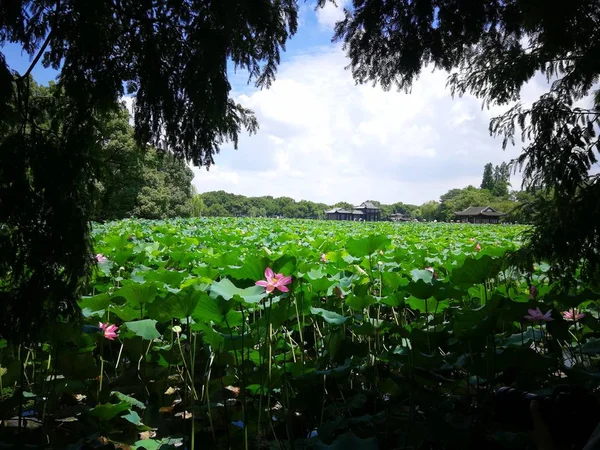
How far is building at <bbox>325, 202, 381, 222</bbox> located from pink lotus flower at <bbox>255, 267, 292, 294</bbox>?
71768 mm

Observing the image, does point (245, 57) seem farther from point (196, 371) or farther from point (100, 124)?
point (196, 371)

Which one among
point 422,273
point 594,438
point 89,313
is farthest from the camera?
point 422,273

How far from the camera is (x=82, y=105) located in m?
1.59

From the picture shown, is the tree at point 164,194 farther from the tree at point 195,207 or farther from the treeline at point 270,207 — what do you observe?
the treeline at point 270,207

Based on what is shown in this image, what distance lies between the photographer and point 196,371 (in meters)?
2.17

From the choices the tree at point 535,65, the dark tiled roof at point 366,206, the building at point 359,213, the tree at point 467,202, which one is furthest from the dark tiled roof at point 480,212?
the tree at point 535,65

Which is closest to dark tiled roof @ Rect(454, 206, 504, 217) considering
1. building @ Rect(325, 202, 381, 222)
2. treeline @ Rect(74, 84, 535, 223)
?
treeline @ Rect(74, 84, 535, 223)

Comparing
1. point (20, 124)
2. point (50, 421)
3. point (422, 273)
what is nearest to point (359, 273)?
point (422, 273)

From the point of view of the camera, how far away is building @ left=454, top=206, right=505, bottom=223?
1778 inches

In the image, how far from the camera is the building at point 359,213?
242 feet

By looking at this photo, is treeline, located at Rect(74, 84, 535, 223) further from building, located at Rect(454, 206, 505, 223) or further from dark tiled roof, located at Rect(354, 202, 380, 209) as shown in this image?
dark tiled roof, located at Rect(354, 202, 380, 209)

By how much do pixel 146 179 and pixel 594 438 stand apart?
2415cm

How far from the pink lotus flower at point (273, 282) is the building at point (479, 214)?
4650 cm

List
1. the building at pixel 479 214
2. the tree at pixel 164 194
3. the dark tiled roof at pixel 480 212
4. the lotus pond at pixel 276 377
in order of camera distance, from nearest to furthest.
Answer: the lotus pond at pixel 276 377 → the tree at pixel 164 194 → the dark tiled roof at pixel 480 212 → the building at pixel 479 214
